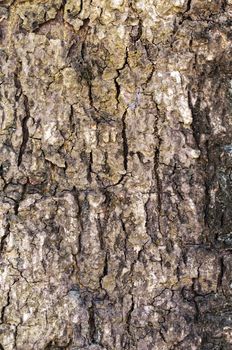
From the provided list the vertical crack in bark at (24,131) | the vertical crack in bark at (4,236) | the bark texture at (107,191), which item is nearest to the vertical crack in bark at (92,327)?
the bark texture at (107,191)

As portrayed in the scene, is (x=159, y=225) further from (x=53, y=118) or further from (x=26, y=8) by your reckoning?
(x=26, y=8)

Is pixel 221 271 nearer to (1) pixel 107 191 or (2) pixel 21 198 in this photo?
(1) pixel 107 191

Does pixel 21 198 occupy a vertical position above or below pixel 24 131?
below

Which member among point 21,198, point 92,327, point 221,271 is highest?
point 21,198

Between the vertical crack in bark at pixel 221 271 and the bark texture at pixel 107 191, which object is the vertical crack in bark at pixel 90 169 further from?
the vertical crack in bark at pixel 221 271

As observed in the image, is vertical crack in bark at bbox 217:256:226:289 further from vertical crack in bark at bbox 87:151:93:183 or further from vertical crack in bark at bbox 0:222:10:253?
vertical crack in bark at bbox 0:222:10:253

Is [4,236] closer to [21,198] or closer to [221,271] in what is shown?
[21,198]

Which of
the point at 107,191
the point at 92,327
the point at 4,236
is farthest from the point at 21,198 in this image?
the point at 92,327

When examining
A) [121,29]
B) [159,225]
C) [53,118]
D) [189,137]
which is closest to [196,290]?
[159,225]
